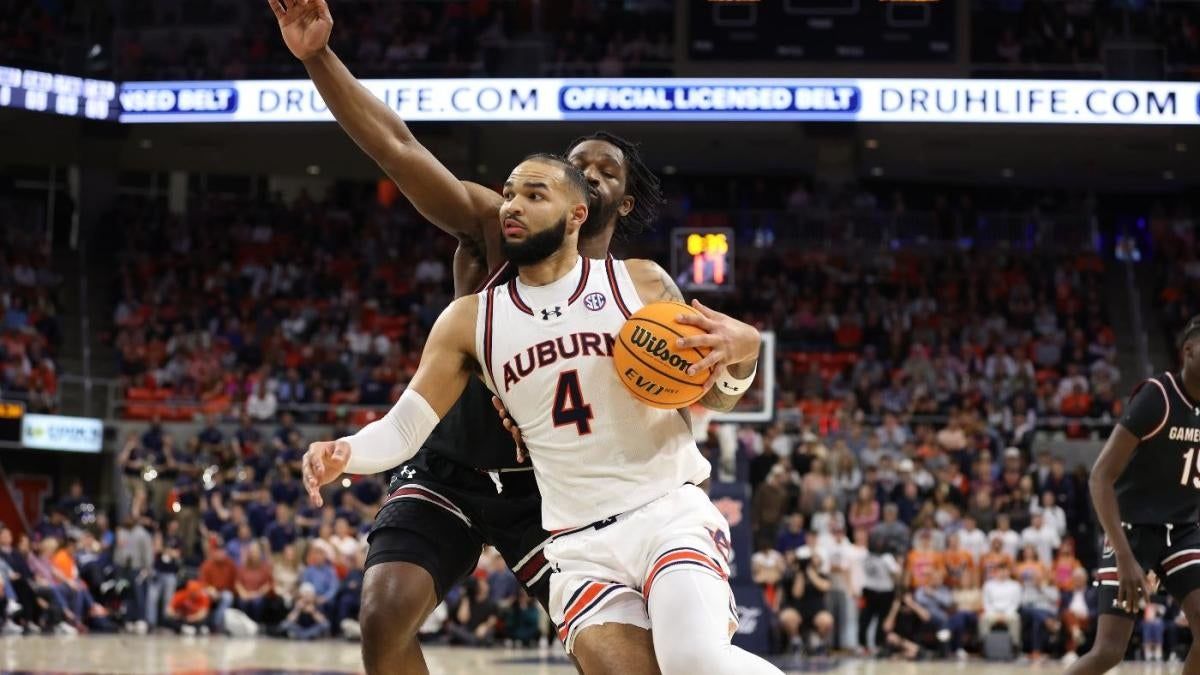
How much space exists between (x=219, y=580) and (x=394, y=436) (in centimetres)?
1244

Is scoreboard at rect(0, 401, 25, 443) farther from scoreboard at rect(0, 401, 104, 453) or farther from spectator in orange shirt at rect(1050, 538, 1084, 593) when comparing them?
spectator in orange shirt at rect(1050, 538, 1084, 593)

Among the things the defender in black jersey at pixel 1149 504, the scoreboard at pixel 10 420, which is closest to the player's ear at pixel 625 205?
the defender in black jersey at pixel 1149 504

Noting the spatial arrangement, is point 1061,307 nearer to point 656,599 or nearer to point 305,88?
point 305,88

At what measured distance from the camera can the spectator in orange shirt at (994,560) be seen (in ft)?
50.1

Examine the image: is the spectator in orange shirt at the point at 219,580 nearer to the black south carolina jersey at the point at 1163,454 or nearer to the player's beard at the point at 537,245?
the black south carolina jersey at the point at 1163,454

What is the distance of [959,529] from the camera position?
626 inches

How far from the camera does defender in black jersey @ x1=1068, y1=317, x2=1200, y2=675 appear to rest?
6.97 m

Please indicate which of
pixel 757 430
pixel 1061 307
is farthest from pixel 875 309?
pixel 757 430

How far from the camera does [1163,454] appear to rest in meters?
7.26

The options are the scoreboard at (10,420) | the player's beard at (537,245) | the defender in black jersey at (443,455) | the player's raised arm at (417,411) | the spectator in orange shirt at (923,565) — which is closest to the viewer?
the player's raised arm at (417,411)

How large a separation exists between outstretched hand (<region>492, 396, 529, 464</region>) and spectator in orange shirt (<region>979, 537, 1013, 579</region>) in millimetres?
11151

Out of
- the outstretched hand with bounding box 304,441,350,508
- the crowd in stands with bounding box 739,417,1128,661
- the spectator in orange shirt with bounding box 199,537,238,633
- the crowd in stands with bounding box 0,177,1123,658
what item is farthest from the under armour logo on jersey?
the spectator in orange shirt with bounding box 199,537,238,633

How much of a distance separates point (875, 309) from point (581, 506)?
20048 millimetres

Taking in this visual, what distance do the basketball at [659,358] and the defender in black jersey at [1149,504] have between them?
3.15 meters
